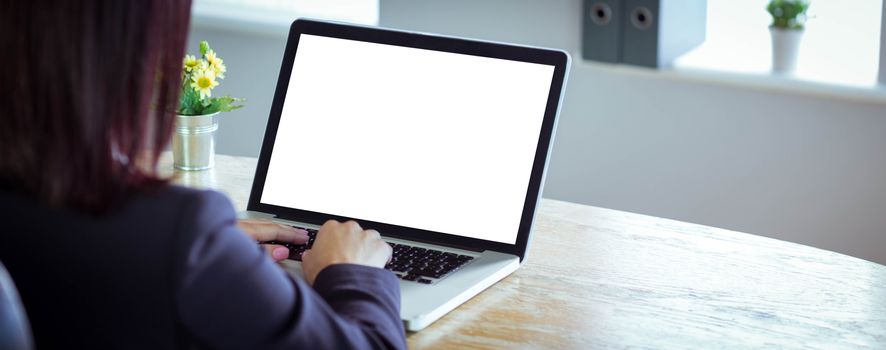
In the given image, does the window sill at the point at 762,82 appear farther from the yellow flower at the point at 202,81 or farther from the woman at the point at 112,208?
the woman at the point at 112,208

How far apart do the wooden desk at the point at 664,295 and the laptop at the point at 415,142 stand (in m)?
0.08

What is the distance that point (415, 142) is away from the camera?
1418 mm

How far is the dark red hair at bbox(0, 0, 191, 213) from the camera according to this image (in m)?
0.77

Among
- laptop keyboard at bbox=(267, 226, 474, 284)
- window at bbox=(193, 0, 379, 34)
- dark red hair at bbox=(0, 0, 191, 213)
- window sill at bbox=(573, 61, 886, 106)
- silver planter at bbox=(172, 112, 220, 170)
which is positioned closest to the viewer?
dark red hair at bbox=(0, 0, 191, 213)

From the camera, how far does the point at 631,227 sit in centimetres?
154

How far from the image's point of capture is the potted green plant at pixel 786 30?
2.75 metres

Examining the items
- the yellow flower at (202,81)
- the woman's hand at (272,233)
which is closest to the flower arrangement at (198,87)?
the yellow flower at (202,81)

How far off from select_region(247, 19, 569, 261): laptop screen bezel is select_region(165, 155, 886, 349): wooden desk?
2.7 inches

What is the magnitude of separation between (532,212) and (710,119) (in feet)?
5.65

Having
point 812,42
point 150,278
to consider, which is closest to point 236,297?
point 150,278

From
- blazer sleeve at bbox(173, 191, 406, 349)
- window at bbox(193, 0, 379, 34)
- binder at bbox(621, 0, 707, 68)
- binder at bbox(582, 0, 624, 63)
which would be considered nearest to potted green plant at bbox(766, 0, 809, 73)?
binder at bbox(621, 0, 707, 68)

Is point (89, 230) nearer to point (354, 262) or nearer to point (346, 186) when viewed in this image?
point (354, 262)

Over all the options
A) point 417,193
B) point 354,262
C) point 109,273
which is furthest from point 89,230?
point 417,193

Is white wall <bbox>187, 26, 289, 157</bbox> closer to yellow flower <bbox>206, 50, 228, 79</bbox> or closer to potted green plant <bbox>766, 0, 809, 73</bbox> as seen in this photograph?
potted green plant <bbox>766, 0, 809, 73</bbox>
